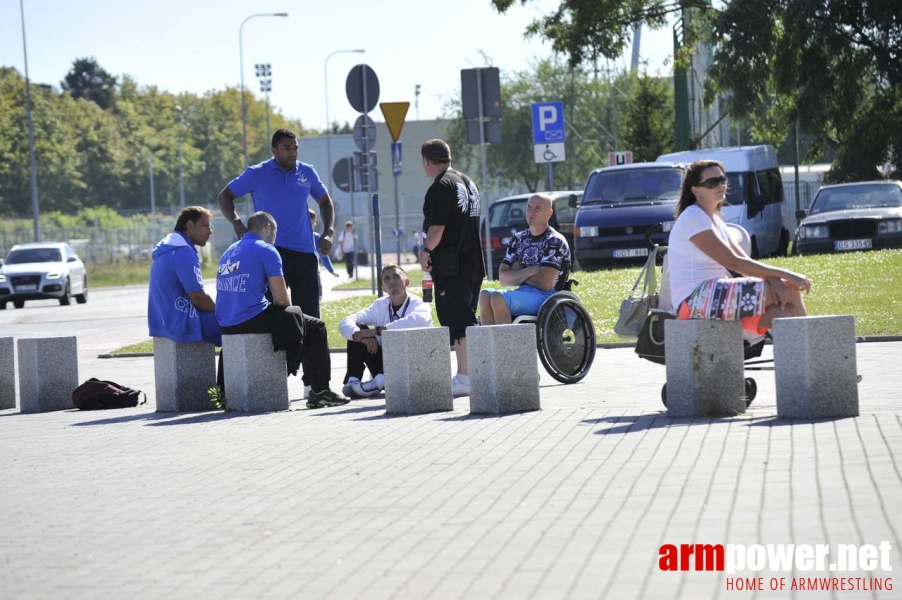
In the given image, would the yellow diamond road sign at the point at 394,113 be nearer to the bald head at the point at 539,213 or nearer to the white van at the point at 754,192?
the bald head at the point at 539,213

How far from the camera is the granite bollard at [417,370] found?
34.9 ft

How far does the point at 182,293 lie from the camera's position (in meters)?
12.0

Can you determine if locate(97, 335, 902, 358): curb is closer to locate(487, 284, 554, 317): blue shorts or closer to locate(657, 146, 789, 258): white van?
locate(487, 284, 554, 317): blue shorts

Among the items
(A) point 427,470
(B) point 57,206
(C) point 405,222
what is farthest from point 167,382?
(B) point 57,206

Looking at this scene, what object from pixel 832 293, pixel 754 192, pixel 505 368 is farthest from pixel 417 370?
pixel 754 192

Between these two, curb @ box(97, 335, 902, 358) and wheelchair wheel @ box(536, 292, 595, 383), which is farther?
curb @ box(97, 335, 902, 358)

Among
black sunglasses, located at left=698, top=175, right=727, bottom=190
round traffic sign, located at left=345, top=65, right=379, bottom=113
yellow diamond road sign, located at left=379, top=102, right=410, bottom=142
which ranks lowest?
black sunglasses, located at left=698, top=175, right=727, bottom=190

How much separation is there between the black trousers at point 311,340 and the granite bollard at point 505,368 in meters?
1.54

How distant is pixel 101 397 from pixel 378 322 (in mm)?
2439

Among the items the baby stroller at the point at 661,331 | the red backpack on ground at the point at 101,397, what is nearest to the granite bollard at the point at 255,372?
the red backpack on ground at the point at 101,397

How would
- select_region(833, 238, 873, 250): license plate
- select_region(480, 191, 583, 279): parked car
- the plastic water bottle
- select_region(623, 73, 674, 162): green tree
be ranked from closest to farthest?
1. the plastic water bottle
2. select_region(833, 238, 873, 250): license plate
3. select_region(480, 191, 583, 279): parked car
4. select_region(623, 73, 674, 162): green tree

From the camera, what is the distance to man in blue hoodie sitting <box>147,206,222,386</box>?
1192cm

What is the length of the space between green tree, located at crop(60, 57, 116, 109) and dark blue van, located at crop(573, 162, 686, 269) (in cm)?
12686

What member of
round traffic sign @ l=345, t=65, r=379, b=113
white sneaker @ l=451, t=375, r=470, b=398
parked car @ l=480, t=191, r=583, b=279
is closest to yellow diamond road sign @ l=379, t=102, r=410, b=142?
round traffic sign @ l=345, t=65, r=379, b=113
